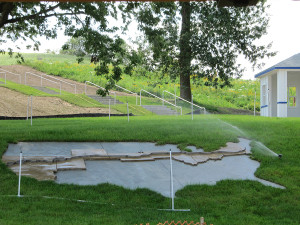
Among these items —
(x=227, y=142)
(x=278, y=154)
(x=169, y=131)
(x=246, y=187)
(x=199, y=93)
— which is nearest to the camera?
(x=246, y=187)

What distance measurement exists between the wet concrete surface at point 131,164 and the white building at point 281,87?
37.7ft

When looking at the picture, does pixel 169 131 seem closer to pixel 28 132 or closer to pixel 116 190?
pixel 28 132

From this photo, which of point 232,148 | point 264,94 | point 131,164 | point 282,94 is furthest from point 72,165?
point 264,94

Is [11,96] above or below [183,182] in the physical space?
above

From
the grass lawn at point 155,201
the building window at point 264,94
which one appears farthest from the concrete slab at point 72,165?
the building window at point 264,94

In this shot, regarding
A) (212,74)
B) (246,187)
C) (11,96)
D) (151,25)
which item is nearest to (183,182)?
(246,187)

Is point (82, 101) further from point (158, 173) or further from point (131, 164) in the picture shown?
point (158, 173)

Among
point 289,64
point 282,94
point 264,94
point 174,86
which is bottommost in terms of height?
point 282,94

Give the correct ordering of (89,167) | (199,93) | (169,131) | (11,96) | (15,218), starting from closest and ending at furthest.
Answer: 1. (15,218)
2. (89,167)
3. (169,131)
4. (11,96)
5. (199,93)

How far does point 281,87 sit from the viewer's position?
23172mm

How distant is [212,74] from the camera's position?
3019 cm

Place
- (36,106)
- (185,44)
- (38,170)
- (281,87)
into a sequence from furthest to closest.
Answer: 1. (185,44)
2. (36,106)
3. (281,87)
4. (38,170)

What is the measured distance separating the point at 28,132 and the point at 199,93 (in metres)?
25.8

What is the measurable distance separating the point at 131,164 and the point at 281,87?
1514 cm
